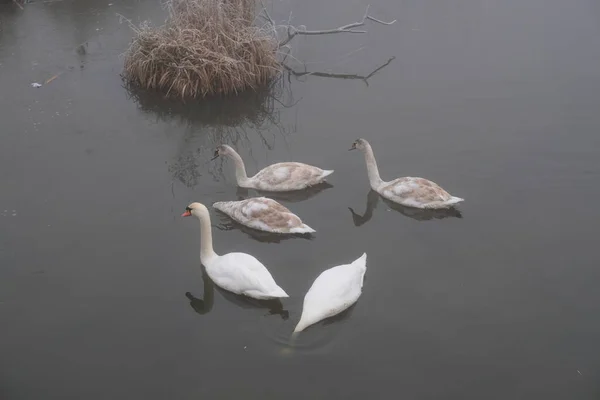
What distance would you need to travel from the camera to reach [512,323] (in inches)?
295

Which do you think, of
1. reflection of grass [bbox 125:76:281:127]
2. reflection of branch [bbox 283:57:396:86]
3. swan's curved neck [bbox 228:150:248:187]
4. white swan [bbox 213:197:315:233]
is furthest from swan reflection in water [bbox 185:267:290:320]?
reflection of branch [bbox 283:57:396:86]

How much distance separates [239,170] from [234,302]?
2.79 meters

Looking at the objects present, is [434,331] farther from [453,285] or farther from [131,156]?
[131,156]

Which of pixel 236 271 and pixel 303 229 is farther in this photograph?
pixel 303 229

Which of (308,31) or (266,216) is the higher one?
(308,31)

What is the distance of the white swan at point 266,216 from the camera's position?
29.3 feet

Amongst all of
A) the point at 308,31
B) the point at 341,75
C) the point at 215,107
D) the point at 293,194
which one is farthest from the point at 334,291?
the point at 308,31

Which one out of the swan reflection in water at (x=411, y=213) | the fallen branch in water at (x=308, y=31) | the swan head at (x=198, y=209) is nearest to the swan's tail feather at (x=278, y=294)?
the swan head at (x=198, y=209)

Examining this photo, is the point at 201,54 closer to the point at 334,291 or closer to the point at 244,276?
the point at 244,276

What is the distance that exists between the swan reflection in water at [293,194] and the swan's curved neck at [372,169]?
664 mm

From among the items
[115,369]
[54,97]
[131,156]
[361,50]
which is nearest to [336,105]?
[361,50]

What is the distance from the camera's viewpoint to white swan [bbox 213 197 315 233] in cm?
895

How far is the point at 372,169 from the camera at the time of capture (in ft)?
32.6

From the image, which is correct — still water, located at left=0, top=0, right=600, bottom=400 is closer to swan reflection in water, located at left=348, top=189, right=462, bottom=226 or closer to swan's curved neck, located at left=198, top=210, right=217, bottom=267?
swan reflection in water, located at left=348, top=189, right=462, bottom=226
